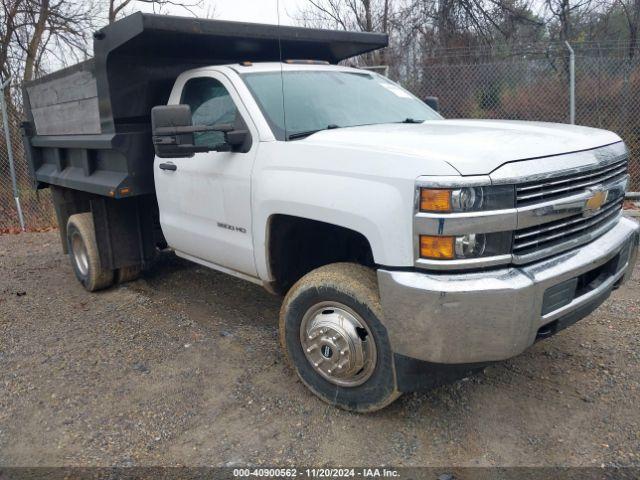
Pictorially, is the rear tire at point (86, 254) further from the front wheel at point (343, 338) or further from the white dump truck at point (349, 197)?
the front wheel at point (343, 338)

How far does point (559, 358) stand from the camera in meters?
3.77

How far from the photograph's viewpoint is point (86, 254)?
18.5 feet

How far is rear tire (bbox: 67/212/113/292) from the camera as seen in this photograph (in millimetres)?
5508

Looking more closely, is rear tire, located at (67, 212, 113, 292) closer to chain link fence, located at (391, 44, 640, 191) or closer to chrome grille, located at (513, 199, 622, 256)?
chrome grille, located at (513, 199, 622, 256)

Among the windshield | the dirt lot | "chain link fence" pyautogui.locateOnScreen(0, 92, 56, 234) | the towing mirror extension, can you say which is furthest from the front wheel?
"chain link fence" pyautogui.locateOnScreen(0, 92, 56, 234)

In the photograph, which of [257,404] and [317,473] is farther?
[257,404]

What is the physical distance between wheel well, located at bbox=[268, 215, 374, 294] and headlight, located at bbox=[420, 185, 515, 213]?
0.87m

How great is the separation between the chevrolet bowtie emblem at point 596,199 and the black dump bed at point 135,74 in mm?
2363

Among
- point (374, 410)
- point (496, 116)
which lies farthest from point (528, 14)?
point (374, 410)

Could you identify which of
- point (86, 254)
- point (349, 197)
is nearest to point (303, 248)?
point (349, 197)

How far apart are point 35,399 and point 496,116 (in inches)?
329

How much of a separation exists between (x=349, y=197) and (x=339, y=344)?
830 millimetres

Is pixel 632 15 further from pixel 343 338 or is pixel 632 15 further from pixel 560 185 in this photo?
pixel 343 338

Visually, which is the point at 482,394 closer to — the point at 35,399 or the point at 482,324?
the point at 482,324
